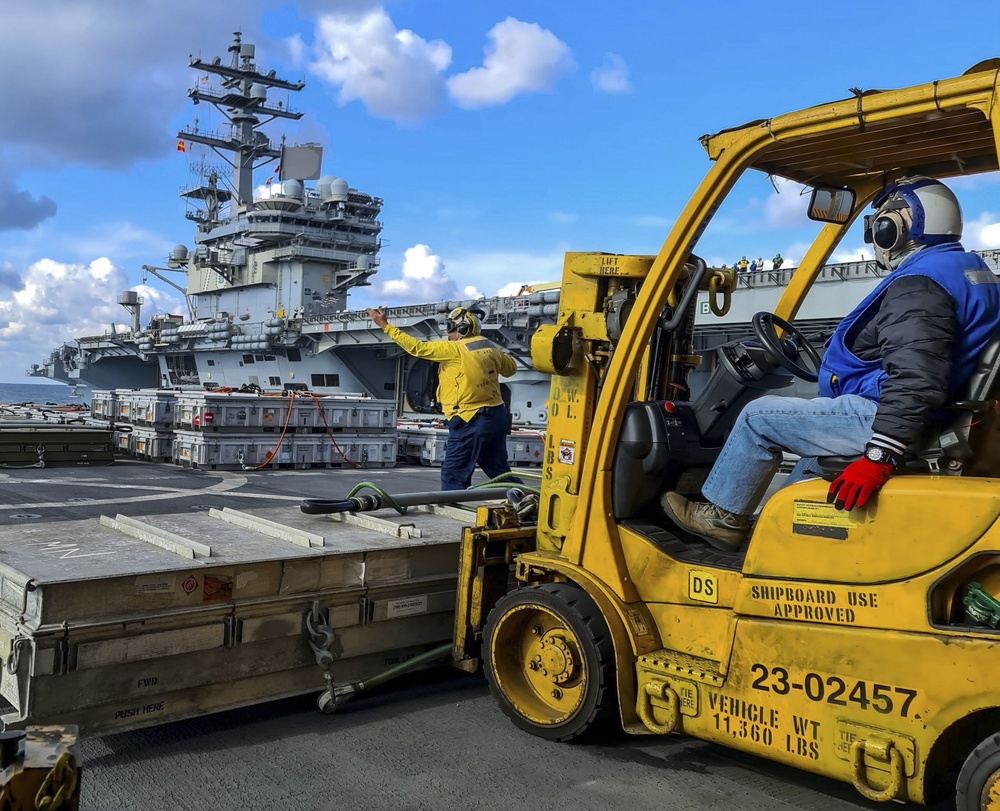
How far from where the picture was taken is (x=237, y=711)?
178 inches

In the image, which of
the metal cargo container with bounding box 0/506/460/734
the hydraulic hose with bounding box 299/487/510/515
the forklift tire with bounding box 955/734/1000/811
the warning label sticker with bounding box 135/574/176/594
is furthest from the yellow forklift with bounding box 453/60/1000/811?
the warning label sticker with bounding box 135/574/176/594

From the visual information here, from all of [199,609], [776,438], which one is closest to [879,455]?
[776,438]

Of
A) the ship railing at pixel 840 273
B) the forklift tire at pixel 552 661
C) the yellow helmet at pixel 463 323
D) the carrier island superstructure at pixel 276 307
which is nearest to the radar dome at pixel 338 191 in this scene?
the carrier island superstructure at pixel 276 307

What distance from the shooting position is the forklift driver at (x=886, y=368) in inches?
120

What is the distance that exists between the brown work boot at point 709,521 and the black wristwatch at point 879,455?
0.85 metres

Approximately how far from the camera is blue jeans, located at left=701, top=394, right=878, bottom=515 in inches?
133

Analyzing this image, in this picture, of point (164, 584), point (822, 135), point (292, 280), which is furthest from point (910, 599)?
point (292, 280)

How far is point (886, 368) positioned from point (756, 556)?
880mm

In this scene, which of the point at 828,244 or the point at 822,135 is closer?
the point at 822,135

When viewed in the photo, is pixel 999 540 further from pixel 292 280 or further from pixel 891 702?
pixel 292 280

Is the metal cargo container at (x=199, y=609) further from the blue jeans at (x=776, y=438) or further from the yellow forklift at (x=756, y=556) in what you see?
the blue jeans at (x=776, y=438)

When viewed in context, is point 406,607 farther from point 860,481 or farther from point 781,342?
point 860,481

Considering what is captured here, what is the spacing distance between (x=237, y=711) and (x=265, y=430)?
1299 centimetres

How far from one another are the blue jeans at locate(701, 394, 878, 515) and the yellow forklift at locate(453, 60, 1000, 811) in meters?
0.20
